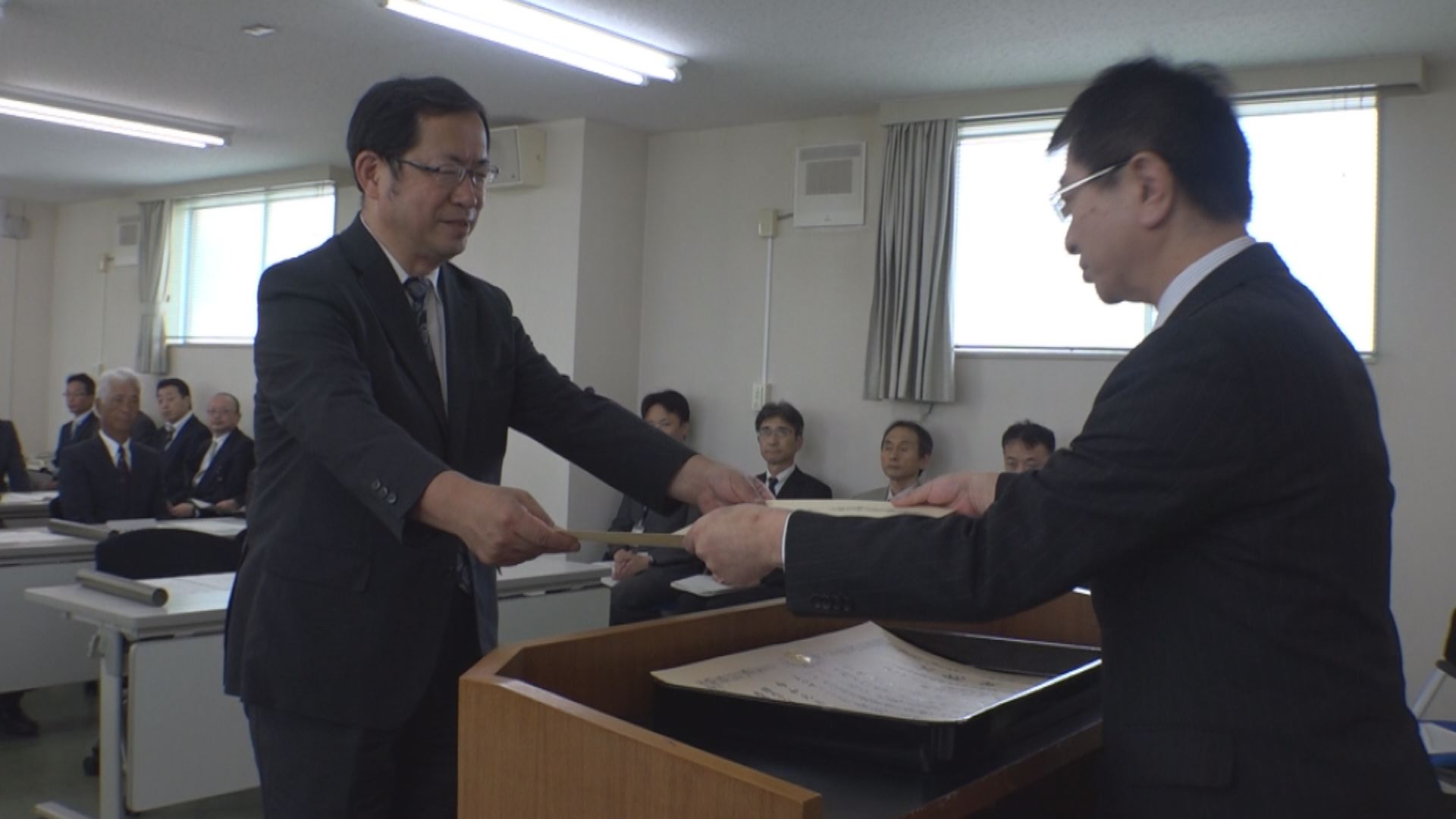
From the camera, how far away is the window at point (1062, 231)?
5.36 metres

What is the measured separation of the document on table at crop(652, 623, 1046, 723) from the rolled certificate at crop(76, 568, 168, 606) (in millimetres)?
2618

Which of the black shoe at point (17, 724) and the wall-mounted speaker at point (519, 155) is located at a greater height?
the wall-mounted speaker at point (519, 155)

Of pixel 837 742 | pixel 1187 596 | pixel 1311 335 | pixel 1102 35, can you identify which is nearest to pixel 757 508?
pixel 837 742

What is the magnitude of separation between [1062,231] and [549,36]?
7.81 feet

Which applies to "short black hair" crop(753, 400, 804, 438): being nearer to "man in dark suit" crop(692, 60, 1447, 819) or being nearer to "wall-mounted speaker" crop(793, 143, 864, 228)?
"wall-mounted speaker" crop(793, 143, 864, 228)

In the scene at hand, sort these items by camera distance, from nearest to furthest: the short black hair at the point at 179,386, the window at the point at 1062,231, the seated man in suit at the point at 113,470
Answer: the window at the point at 1062,231 → the seated man in suit at the point at 113,470 → the short black hair at the point at 179,386

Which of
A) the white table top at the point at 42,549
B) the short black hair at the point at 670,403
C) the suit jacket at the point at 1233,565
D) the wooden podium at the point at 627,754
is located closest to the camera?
the wooden podium at the point at 627,754

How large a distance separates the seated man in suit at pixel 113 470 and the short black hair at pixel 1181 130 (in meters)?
6.30

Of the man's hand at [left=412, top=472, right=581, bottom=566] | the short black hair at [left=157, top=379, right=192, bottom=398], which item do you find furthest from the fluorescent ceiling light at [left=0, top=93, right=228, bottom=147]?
the man's hand at [left=412, top=472, right=581, bottom=566]

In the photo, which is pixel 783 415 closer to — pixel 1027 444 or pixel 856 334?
pixel 856 334

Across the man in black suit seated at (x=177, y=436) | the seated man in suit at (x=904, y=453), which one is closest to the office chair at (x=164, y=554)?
the seated man in suit at (x=904, y=453)

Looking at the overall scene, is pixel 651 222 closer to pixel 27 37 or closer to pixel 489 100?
pixel 489 100

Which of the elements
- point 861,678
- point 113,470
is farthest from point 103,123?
point 861,678

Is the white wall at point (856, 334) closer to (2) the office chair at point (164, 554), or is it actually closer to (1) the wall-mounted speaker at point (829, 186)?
(1) the wall-mounted speaker at point (829, 186)
